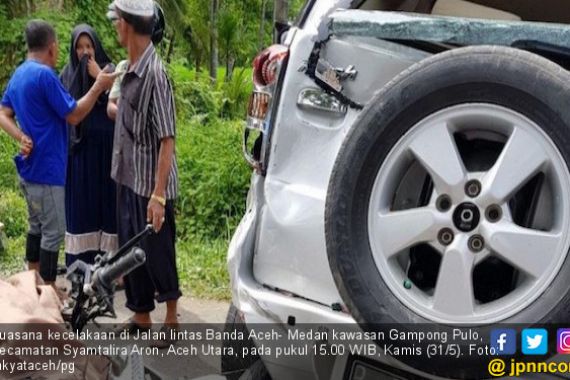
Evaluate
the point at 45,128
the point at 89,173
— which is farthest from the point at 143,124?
the point at 89,173

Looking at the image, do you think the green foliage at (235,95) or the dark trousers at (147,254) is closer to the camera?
the dark trousers at (147,254)

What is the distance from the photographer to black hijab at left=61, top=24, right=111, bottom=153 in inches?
210

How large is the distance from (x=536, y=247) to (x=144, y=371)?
4.30 ft

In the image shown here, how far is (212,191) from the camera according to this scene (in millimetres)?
6957

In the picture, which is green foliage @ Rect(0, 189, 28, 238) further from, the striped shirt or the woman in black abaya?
the striped shirt

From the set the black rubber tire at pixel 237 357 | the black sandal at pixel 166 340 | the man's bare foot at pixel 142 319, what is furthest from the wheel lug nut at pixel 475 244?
the man's bare foot at pixel 142 319

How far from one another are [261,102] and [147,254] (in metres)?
1.82

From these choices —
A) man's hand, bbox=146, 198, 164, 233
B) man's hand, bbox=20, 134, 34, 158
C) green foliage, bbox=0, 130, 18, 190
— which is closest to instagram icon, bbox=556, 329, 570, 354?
man's hand, bbox=146, 198, 164, 233

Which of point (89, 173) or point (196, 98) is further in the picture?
point (196, 98)

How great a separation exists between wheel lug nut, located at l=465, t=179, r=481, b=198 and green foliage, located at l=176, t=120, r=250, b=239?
14.9 ft

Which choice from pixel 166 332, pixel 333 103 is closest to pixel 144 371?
pixel 333 103

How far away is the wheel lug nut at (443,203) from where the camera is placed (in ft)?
7.50

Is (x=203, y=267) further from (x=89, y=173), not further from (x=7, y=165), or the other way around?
(x=7, y=165)

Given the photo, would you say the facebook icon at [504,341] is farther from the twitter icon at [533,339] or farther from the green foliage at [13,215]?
the green foliage at [13,215]
